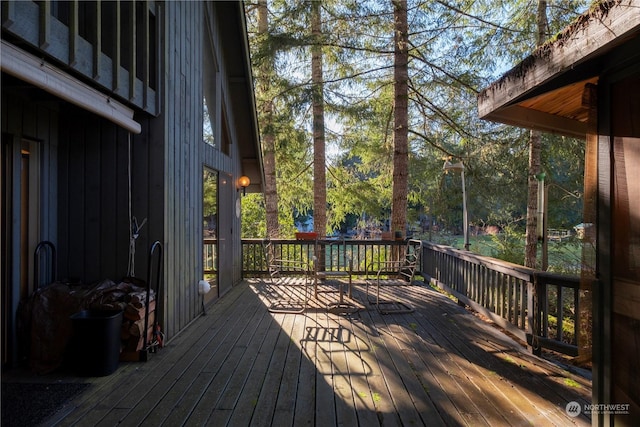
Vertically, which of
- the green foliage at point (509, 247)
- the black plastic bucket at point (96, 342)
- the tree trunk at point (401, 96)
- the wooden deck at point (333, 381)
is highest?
the tree trunk at point (401, 96)

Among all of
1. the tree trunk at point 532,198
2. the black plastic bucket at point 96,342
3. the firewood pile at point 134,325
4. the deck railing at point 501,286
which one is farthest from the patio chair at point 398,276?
the black plastic bucket at point 96,342

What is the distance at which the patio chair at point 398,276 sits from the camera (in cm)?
507

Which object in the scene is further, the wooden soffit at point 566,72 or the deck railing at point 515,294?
the deck railing at point 515,294

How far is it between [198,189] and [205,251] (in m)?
0.94

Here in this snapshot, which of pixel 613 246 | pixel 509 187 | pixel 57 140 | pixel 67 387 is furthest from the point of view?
pixel 509 187

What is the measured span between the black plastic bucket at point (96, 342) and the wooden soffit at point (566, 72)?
328 centimetres

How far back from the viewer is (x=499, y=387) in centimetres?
276

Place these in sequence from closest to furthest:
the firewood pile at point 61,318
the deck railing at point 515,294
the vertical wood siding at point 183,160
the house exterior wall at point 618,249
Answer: the house exterior wall at point 618,249 < the firewood pile at point 61,318 < the deck railing at point 515,294 < the vertical wood siding at point 183,160

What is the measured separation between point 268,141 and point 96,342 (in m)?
6.91

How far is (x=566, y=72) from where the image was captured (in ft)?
6.33

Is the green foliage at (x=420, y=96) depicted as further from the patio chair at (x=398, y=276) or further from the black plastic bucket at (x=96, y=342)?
the black plastic bucket at (x=96, y=342)

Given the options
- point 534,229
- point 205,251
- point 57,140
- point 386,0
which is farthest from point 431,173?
point 57,140

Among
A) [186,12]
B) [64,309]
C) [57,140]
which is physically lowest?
[64,309]

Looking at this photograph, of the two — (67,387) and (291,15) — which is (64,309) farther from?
(291,15)
